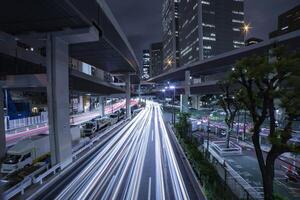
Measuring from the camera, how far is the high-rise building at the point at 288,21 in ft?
541

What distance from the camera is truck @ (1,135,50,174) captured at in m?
17.0

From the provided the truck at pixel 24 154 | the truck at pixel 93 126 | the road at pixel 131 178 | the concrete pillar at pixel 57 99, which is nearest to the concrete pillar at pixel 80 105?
the truck at pixel 93 126

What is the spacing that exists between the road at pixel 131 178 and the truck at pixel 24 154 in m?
4.88

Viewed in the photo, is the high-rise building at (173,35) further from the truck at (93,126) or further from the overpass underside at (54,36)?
the overpass underside at (54,36)

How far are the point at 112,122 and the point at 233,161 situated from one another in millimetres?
30182

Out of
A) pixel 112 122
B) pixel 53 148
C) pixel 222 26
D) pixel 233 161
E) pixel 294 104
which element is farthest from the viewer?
pixel 222 26

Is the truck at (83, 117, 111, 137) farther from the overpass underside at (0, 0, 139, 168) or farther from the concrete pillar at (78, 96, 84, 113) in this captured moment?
the concrete pillar at (78, 96, 84, 113)

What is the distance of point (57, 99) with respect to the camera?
56.7 ft

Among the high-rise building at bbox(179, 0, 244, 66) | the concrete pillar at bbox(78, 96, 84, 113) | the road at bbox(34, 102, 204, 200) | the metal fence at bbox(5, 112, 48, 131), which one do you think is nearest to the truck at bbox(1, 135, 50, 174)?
the road at bbox(34, 102, 204, 200)

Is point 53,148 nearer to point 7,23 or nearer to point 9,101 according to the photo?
point 7,23

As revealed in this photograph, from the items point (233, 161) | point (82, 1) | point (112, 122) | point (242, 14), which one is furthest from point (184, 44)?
point (82, 1)

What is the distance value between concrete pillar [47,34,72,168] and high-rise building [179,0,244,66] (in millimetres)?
108611

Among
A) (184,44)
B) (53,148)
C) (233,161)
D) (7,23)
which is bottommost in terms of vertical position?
(233,161)

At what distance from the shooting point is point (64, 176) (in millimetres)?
16078
